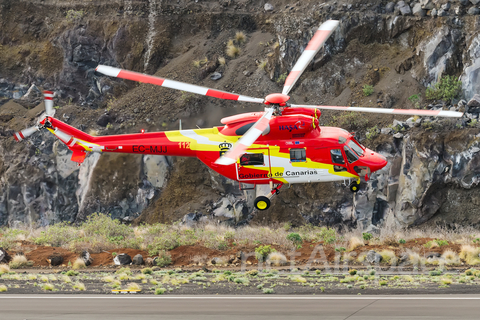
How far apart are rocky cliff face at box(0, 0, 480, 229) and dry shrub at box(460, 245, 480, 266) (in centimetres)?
712

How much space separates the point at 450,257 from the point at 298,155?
19.4 feet

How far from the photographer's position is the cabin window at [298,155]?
21031 millimetres

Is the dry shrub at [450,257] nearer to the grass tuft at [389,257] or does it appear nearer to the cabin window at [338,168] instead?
the grass tuft at [389,257]

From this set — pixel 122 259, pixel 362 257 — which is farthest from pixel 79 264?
pixel 362 257

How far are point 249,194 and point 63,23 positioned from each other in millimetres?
17773

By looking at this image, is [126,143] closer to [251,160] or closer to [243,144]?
[251,160]

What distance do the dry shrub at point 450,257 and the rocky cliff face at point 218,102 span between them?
7.33 m

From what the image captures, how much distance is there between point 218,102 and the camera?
1340 inches

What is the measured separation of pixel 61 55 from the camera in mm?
40250

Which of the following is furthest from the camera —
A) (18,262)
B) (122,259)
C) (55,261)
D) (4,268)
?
(55,261)

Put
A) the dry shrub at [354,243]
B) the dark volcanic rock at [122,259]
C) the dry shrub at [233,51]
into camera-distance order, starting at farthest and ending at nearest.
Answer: the dry shrub at [233,51], the dark volcanic rock at [122,259], the dry shrub at [354,243]
